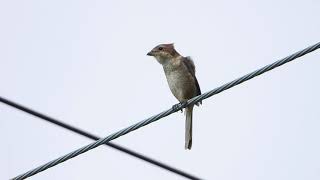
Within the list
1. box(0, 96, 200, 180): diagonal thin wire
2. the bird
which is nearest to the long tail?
the bird

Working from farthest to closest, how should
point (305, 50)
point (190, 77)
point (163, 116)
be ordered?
point (190, 77), point (163, 116), point (305, 50)

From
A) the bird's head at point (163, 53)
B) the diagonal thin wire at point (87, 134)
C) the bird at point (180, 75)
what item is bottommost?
the diagonal thin wire at point (87, 134)

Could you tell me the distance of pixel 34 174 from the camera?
630 cm

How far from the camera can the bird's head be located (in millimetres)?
9859

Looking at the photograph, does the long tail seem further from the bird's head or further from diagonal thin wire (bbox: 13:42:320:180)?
diagonal thin wire (bbox: 13:42:320:180)

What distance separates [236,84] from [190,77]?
3.58 metres

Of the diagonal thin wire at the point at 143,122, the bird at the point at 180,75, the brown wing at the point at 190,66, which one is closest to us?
the diagonal thin wire at the point at 143,122

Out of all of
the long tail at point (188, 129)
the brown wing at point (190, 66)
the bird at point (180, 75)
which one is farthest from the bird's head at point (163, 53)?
the long tail at point (188, 129)

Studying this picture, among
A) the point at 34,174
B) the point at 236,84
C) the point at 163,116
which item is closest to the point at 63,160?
the point at 34,174

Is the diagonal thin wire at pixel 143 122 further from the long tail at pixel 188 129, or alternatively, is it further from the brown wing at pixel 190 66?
the brown wing at pixel 190 66

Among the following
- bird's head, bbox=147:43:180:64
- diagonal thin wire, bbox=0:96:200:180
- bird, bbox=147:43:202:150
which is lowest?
diagonal thin wire, bbox=0:96:200:180

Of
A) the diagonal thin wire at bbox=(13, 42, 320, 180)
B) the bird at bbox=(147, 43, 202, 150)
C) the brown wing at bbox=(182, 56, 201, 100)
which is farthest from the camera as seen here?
the brown wing at bbox=(182, 56, 201, 100)

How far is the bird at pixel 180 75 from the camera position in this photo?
9.66 metres

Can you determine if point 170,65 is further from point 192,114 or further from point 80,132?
point 80,132
